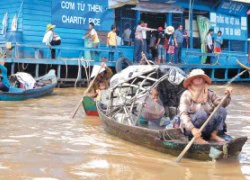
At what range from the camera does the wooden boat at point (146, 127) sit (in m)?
5.64

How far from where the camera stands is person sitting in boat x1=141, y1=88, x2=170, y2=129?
23.6ft

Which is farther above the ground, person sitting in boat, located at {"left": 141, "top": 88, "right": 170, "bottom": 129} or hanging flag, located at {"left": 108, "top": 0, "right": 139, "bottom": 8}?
hanging flag, located at {"left": 108, "top": 0, "right": 139, "bottom": 8}

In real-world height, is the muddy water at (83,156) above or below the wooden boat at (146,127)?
below

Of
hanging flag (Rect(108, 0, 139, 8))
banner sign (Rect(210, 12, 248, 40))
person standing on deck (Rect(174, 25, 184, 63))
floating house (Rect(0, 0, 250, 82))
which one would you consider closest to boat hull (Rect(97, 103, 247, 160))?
floating house (Rect(0, 0, 250, 82))

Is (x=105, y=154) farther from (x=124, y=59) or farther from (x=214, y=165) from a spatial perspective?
(x=124, y=59)

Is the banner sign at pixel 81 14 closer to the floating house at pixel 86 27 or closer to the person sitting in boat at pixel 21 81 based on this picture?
the floating house at pixel 86 27

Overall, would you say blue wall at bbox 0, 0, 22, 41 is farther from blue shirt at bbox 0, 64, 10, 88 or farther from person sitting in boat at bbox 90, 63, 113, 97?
person sitting in boat at bbox 90, 63, 113, 97

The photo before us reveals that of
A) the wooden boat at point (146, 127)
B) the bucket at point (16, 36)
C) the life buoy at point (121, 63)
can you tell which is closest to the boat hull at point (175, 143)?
the wooden boat at point (146, 127)

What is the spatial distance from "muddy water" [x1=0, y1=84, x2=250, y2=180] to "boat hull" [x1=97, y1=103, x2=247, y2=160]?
0.33 ft

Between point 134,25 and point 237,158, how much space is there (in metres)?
12.4

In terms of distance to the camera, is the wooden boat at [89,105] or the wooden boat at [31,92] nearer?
the wooden boat at [89,105]

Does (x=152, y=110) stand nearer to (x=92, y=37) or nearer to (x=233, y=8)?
(x=92, y=37)

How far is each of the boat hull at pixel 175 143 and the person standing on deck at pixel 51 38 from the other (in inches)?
329

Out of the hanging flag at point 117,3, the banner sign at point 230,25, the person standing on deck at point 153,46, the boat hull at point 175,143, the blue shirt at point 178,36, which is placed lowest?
the boat hull at point 175,143
